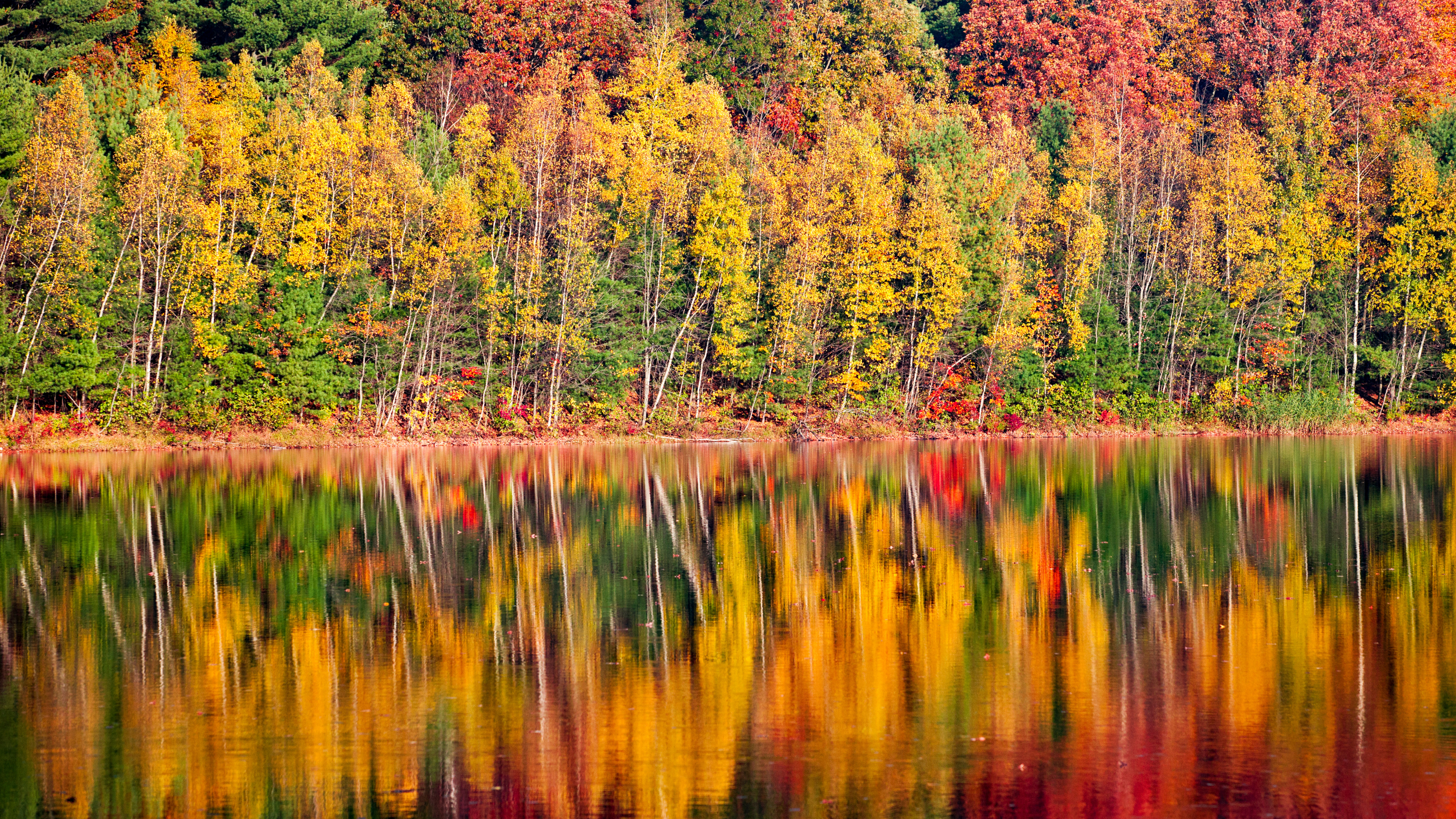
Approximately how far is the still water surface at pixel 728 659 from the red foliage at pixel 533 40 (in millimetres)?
48233

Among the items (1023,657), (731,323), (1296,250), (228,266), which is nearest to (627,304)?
(731,323)

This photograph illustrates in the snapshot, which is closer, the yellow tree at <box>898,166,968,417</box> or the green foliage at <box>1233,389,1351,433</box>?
the yellow tree at <box>898,166,968,417</box>

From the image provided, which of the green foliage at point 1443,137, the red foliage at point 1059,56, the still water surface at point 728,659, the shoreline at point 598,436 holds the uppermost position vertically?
the red foliage at point 1059,56

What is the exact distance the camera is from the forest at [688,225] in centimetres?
5694

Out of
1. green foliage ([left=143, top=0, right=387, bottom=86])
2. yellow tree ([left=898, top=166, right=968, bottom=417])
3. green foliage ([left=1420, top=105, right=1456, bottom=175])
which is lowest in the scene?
yellow tree ([left=898, top=166, right=968, bottom=417])

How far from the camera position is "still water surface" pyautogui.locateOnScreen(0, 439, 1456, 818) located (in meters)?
11.5

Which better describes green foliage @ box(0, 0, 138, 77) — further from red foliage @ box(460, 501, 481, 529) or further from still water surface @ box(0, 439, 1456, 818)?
red foliage @ box(460, 501, 481, 529)

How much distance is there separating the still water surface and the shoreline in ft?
71.2

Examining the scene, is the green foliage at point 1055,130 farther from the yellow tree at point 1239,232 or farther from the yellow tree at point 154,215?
the yellow tree at point 154,215

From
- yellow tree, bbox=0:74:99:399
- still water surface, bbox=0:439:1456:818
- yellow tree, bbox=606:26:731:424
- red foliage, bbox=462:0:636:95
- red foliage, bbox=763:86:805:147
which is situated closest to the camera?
still water surface, bbox=0:439:1456:818

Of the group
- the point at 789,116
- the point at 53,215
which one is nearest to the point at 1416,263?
the point at 789,116

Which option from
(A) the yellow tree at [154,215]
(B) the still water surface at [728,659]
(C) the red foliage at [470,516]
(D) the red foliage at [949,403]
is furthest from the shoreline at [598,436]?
(C) the red foliage at [470,516]

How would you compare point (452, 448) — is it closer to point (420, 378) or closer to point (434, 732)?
point (420, 378)

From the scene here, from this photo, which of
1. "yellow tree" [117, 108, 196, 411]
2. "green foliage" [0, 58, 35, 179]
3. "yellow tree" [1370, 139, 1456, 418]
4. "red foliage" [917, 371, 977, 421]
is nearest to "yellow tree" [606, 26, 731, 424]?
"red foliage" [917, 371, 977, 421]
